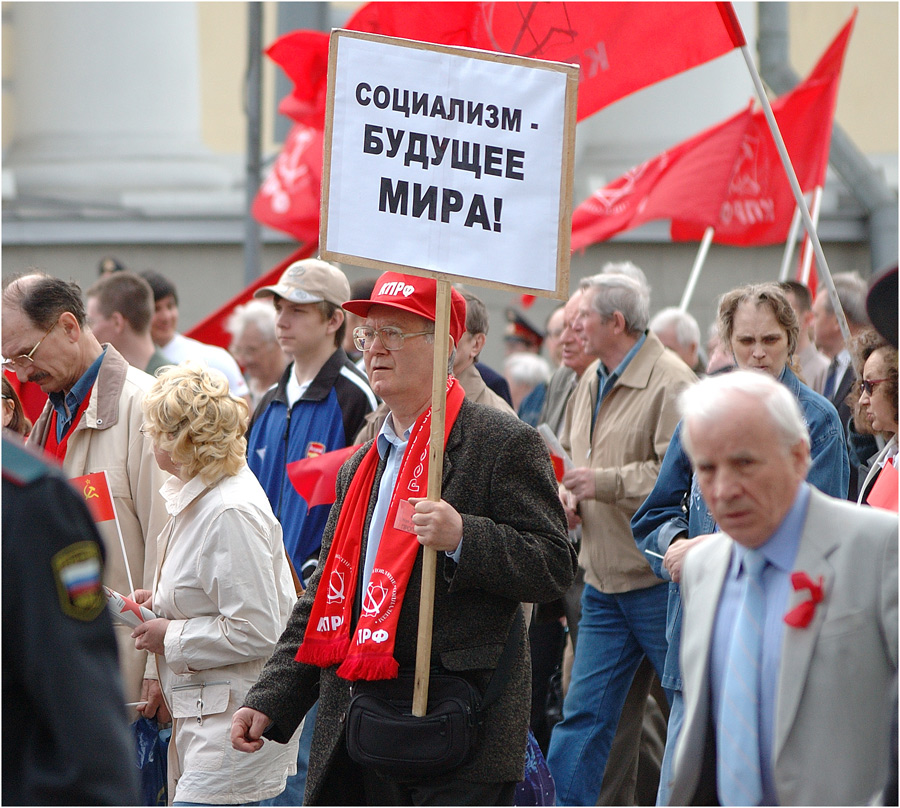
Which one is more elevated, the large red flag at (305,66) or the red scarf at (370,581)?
the large red flag at (305,66)

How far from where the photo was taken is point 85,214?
560 inches

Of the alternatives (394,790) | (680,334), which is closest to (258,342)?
(680,334)

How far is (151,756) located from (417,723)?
1.38 metres

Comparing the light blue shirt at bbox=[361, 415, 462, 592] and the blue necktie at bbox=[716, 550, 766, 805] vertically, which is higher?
the light blue shirt at bbox=[361, 415, 462, 592]

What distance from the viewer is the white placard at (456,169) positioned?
11.7 feet

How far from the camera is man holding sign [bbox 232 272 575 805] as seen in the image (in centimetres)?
337

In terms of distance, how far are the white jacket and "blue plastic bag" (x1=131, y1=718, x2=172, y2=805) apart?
197 mm

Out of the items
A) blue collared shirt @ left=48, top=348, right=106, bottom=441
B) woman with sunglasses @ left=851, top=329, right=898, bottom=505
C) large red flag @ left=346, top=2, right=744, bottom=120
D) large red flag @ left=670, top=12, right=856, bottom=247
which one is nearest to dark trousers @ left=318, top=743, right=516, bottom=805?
woman with sunglasses @ left=851, top=329, right=898, bottom=505

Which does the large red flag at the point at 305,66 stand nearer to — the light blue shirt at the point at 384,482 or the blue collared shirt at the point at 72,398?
the blue collared shirt at the point at 72,398

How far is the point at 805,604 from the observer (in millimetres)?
2461

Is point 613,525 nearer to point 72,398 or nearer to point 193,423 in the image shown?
point 193,423

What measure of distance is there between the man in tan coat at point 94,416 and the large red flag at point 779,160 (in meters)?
4.97

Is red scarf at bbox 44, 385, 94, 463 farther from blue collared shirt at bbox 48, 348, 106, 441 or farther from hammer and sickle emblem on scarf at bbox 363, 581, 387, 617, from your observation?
hammer and sickle emblem on scarf at bbox 363, 581, 387, 617

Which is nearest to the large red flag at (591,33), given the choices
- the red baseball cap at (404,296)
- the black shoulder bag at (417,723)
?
the red baseball cap at (404,296)
